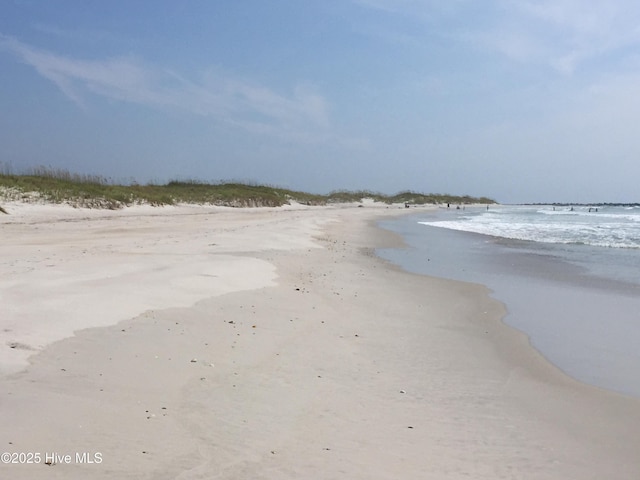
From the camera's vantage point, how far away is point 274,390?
434 cm

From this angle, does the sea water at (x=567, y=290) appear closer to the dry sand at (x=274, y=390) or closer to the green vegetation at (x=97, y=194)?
the dry sand at (x=274, y=390)

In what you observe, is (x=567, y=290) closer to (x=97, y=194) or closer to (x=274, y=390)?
(x=274, y=390)

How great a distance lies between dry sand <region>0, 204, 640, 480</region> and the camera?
3.18 metres

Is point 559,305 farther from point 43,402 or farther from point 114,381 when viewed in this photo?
point 43,402

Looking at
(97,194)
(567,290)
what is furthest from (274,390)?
(97,194)

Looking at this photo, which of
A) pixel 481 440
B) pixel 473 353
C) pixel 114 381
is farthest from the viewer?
pixel 473 353

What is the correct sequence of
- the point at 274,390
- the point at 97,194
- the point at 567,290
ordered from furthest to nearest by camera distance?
the point at 97,194
the point at 567,290
the point at 274,390

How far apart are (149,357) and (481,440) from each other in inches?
117

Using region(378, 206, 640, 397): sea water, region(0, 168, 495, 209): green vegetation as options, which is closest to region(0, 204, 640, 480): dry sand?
region(378, 206, 640, 397): sea water

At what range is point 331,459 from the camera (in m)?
3.21

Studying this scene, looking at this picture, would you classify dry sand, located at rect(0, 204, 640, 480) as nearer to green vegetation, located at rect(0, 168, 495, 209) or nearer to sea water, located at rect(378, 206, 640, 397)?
sea water, located at rect(378, 206, 640, 397)

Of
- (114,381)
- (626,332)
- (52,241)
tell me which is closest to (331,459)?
(114,381)

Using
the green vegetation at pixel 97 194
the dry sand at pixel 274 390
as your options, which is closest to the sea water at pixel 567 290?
the dry sand at pixel 274 390

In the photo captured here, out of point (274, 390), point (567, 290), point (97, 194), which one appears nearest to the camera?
point (274, 390)
